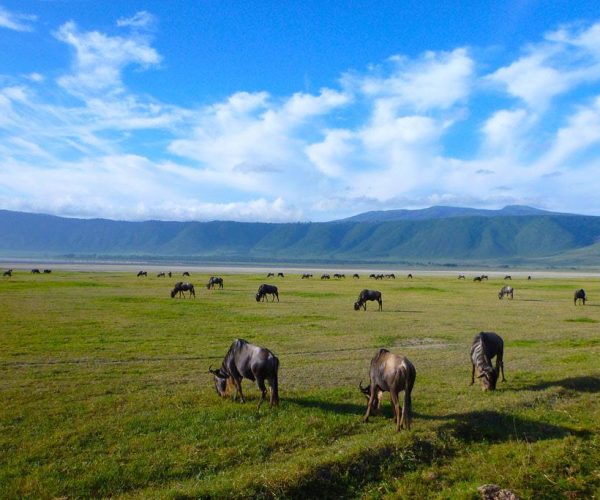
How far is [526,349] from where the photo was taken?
22828mm

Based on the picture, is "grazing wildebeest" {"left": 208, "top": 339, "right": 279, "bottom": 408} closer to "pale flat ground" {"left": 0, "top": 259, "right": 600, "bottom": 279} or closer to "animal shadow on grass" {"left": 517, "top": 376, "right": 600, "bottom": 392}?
"animal shadow on grass" {"left": 517, "top": 376, "right": 600, "bottom": 392}

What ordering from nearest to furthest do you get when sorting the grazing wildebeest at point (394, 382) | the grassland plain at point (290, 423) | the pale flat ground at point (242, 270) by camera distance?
the grassland plain at point (290, 423)
the grazing wildebeest at point (394, 382)
the pale flat ground at point (242, 270)

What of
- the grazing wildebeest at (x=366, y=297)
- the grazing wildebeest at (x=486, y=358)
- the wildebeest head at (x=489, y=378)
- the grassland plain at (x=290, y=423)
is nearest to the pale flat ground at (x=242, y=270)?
the grazing wildebeest at (x=366, y=297)

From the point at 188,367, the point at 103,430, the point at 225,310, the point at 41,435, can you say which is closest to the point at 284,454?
the point at 103,430

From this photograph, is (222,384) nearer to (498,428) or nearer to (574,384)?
(498,428)

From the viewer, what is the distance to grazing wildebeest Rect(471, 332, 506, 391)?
1540 centimetres

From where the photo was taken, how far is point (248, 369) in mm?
13891

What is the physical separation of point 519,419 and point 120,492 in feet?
33.1

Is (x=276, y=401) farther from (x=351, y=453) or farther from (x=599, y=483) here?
(x=599, y=483)

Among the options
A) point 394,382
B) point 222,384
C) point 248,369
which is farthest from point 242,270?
point 394,382

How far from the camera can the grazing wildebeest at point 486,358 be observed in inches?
606

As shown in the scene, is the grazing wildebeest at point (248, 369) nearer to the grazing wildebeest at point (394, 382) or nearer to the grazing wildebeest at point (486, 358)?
the grazing wildebeest at point (394, 382)

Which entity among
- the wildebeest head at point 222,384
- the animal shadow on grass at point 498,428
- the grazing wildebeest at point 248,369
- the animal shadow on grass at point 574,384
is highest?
the grazing wildebeest at point 248,369

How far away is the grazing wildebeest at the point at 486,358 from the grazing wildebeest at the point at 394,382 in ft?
14.6
